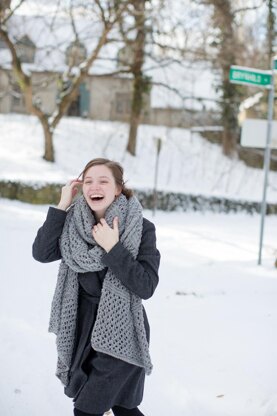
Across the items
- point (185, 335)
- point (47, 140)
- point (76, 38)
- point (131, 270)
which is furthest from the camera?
point (47, 140)

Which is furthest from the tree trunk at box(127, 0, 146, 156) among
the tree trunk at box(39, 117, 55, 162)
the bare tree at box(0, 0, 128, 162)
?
the tree trunk at box(39, 117, 55, 162)

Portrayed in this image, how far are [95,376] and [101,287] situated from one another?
398mm

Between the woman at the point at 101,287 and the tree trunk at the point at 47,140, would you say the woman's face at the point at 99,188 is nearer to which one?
the woman at the point at 101,287

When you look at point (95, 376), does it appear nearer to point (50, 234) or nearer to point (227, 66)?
point (50, 234)

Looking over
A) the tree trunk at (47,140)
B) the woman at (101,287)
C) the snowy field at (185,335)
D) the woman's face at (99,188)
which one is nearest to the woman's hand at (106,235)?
the woman at (101,287)

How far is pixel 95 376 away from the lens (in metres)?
2.43

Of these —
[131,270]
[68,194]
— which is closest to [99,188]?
[68,194]

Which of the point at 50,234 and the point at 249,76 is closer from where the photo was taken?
the point at 50,234

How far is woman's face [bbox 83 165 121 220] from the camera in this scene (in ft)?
8.09

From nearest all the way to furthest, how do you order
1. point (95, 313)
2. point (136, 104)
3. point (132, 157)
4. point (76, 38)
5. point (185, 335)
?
point (95, 313) → point (185, 335) → point (76, 38) → point (136, 104) → point (132, 157)

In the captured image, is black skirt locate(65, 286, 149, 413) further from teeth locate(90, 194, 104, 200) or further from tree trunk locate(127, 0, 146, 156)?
tree trunk locate(127, 0, 146, 156)

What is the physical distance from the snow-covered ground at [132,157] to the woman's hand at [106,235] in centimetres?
1315

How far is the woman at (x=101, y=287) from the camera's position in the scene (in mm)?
2377

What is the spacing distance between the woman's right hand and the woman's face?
12 centimetres
